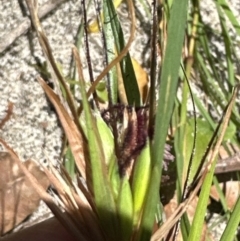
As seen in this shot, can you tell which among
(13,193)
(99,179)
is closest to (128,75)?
(99,179)

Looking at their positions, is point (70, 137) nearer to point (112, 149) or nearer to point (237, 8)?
→ point (112, 149)

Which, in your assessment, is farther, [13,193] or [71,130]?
[13,193]

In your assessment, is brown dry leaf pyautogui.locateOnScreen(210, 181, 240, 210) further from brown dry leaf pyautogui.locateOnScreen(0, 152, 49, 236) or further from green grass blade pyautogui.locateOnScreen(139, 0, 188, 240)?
green grass blade pyautogui.locateOnScreen(139, 0, 188, 240)

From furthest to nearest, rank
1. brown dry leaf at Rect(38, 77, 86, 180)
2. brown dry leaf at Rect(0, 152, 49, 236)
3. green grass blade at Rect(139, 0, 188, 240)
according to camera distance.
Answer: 1. brown dry leaf at Rect(0, 152, 49, 236)
2. brown dry leaf at Rect(38, 77, 86, 180)
3. green grass blade at Rect(139, 0, 188, 240)

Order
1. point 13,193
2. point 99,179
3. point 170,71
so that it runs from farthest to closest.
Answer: point 13,193 < point 99,179 < point 170,71

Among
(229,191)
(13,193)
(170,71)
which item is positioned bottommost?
(229,191)

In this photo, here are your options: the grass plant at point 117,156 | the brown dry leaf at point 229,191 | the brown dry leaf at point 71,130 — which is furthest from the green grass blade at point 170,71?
the brown dry leaf at point 229,191

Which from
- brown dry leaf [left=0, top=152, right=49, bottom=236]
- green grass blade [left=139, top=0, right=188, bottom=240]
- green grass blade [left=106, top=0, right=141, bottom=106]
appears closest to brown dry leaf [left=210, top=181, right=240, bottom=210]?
brown dry leaf [left=0, top=152, right=49, bottom=236]

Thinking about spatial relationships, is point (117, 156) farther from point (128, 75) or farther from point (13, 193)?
point (13, 193)
